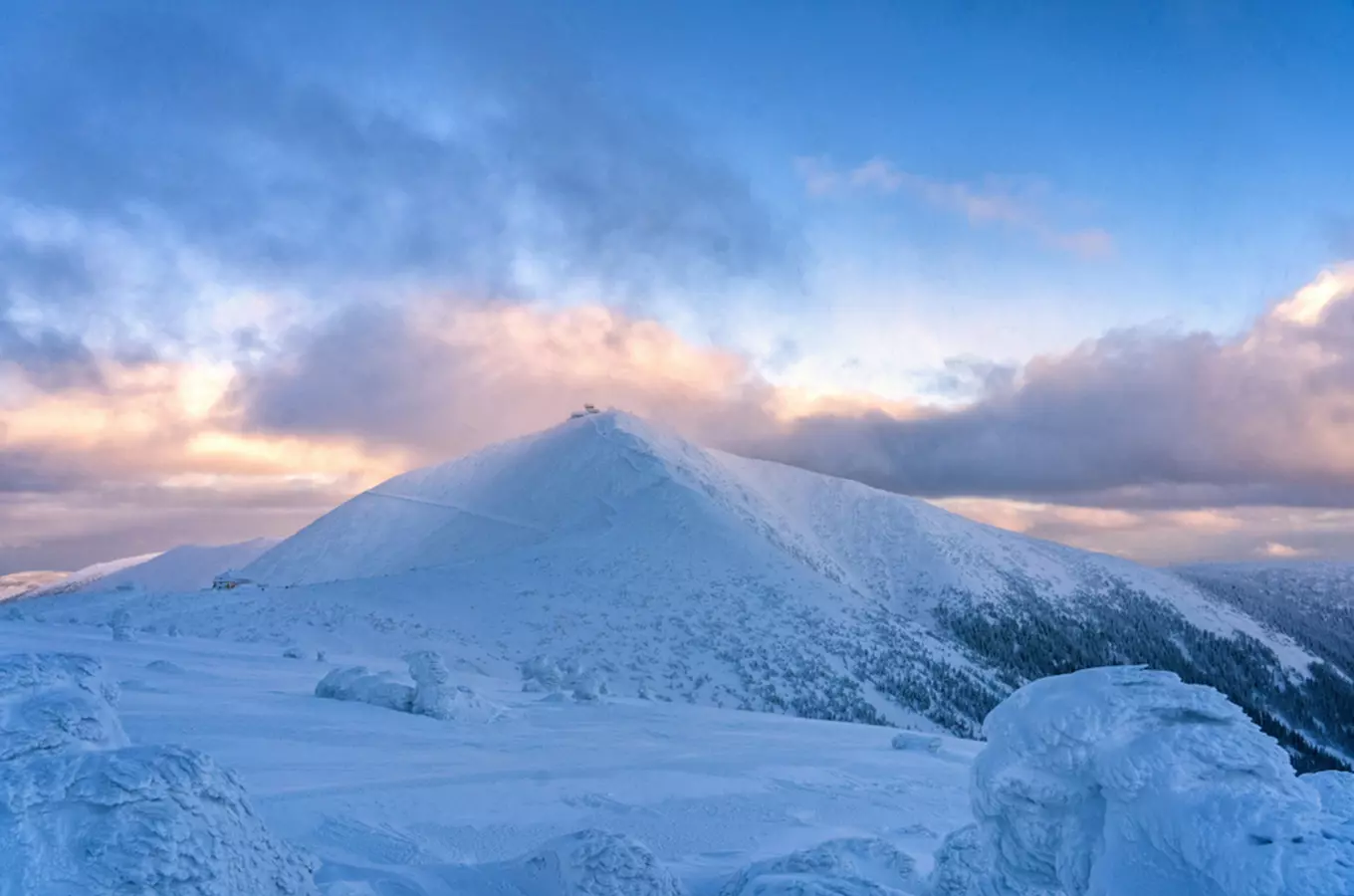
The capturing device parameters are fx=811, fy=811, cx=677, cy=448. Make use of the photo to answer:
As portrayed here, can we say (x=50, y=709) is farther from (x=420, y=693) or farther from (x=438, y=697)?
(x=420, y=693)

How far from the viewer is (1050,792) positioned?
13.8 feet

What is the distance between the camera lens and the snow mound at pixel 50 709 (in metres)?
4.22

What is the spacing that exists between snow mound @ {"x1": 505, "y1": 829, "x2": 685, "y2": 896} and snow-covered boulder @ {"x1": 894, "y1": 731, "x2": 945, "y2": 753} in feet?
31.5

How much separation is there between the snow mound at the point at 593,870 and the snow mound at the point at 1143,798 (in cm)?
199

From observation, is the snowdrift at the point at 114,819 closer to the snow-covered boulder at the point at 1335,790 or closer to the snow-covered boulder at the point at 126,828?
the snow-covered boulder at the point at 126,828

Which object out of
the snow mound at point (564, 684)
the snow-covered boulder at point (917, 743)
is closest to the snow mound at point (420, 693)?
the snow mound at point (564, 684)

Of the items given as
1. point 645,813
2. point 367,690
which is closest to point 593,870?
point 645,813

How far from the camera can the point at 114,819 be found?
373 cm

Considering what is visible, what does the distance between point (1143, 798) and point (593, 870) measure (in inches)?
120

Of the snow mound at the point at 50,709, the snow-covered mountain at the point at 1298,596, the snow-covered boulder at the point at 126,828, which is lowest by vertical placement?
the snow-covered mountain at the point at 1298,596

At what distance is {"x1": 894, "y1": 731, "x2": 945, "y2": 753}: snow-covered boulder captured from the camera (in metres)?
13.7

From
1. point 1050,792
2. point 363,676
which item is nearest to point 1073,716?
point 1050,792

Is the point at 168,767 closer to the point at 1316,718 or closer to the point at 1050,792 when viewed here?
the point at 1050,792

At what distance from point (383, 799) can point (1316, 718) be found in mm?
78080
